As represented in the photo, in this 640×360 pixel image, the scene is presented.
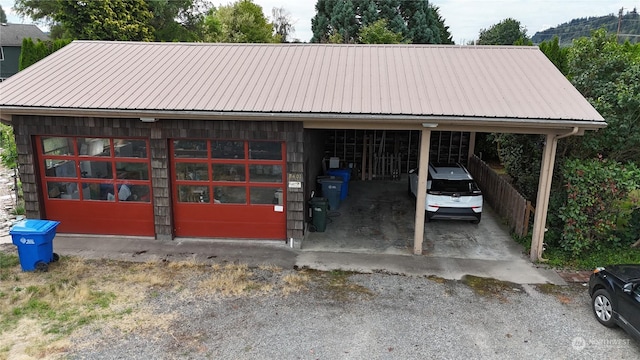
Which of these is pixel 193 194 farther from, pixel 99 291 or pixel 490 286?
pixel 490 286

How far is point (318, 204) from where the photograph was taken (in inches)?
406

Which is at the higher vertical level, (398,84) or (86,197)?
(398,84)

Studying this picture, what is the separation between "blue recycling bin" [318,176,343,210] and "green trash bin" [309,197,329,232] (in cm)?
170

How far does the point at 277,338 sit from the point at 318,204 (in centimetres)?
453

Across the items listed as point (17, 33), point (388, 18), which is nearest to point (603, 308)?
point (388, 18)

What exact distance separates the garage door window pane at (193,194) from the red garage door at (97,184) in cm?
72

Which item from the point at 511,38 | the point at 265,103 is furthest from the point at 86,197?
the point at 511,38

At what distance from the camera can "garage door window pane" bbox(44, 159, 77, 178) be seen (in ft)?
31.8

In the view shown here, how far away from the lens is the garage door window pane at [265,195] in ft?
31.4

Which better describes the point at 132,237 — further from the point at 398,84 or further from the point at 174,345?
the point at 398,84

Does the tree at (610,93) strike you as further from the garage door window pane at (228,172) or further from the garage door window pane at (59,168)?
the garage door window pane at (59,168)


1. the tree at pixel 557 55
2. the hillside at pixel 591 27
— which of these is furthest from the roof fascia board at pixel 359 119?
the hillside at pixel 591 27

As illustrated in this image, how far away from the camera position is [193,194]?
9719 millimetres

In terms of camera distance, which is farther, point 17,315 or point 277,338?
point 17,315
